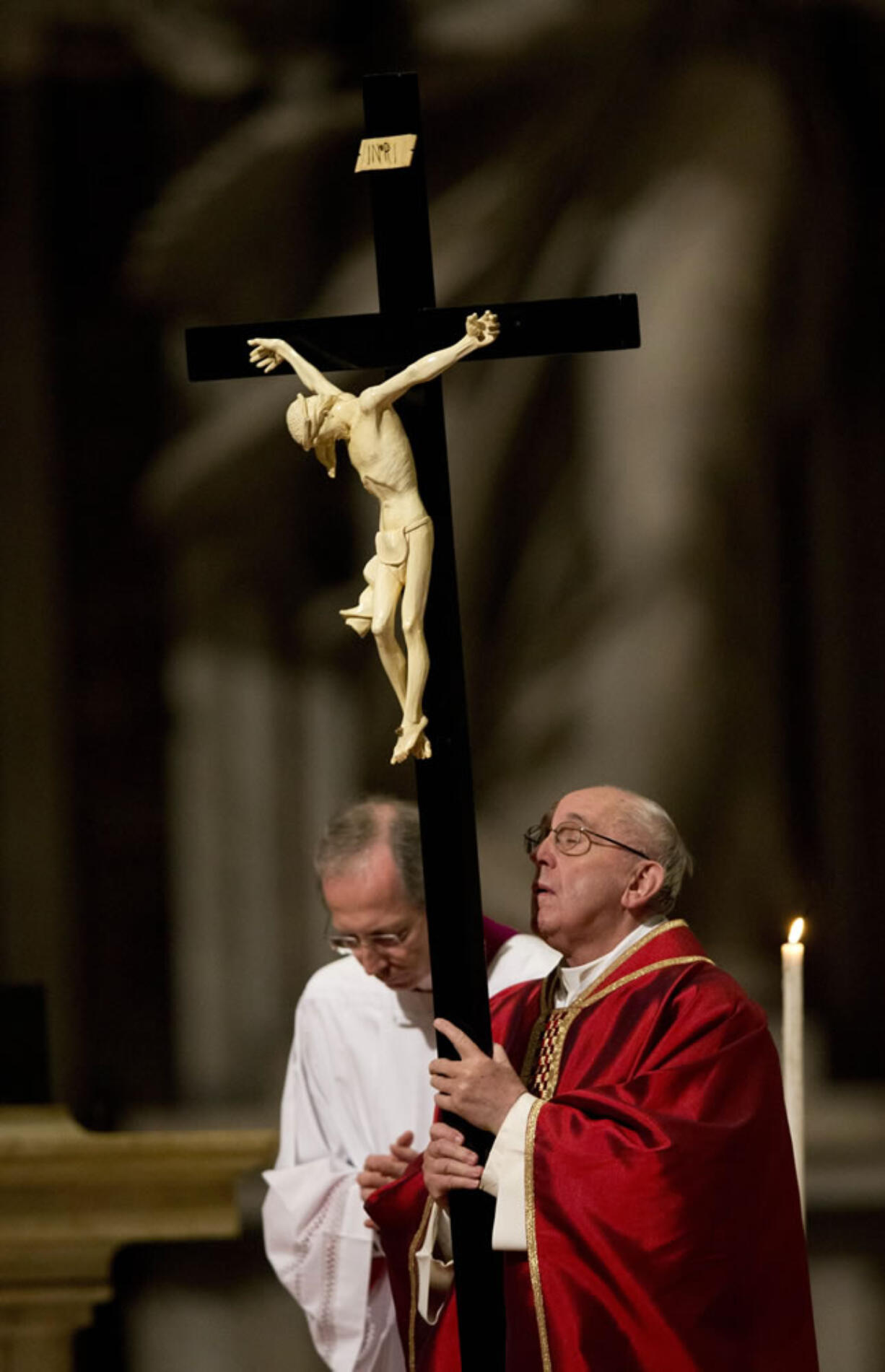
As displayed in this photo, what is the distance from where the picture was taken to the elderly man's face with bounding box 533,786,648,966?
313 centimetres

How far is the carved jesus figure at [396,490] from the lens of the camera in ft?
9.50

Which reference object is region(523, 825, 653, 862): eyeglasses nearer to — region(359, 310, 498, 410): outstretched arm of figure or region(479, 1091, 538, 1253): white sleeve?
A: region(479, 1091, 538, 1253): white sleeve

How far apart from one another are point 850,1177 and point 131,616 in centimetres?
224

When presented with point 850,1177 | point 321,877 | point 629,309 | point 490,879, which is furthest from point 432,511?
point 850,1177

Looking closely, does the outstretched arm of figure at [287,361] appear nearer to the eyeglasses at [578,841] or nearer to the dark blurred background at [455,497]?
the eyeglasses at [578,841]

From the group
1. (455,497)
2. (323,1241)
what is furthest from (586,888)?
(455,497)

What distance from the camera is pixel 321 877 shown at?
13.0ft

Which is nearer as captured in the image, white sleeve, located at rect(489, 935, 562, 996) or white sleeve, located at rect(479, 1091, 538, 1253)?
white sleeve, located at rect(479, 1091, 538, 1253)

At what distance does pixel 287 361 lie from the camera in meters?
2.99

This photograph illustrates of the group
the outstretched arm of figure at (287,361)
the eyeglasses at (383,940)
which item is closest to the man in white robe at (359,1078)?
the eyeglasses at (383,940)

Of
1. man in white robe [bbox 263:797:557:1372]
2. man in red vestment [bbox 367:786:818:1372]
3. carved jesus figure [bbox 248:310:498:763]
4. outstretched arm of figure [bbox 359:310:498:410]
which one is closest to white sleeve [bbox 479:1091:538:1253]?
man in red vestment [bbox 367:786:818:1372]

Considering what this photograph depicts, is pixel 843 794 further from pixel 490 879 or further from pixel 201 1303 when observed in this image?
pixel 201 1303

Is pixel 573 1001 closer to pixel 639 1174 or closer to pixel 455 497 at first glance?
pixel 639 1174

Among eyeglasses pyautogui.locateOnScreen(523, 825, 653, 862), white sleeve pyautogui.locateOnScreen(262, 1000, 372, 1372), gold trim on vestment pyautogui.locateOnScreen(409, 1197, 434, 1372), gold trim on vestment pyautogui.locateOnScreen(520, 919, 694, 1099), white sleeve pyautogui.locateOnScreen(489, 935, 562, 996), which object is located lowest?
white sleeve pyautogui.locateOnScreen(262, 1000, 372, 1372)
